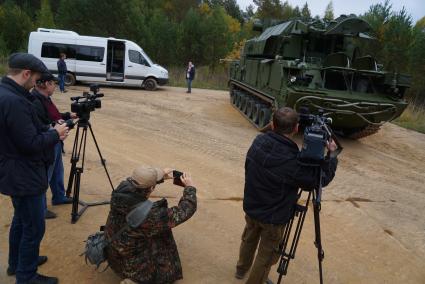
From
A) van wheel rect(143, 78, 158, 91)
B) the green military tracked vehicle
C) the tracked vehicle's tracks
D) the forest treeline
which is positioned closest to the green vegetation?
the forest treeline

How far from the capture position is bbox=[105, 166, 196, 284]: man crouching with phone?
3145 millimetres

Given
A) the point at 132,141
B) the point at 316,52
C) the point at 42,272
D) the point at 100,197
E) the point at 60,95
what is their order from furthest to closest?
the point at 60,95, the point at 316,52, the point at 132,141, the point at 100,197, the point at 42,272

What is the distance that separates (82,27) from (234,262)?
3016 centimetres

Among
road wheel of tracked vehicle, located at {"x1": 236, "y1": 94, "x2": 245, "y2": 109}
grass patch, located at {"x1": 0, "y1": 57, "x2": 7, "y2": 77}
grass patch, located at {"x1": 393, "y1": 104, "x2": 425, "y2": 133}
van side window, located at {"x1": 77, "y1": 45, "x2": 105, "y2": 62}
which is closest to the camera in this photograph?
road wheel of tracked vehicle, located at {"x1": 236, "y1": 94, "x2": 245, "y2": 109}

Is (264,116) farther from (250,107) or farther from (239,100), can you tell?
(239,100)

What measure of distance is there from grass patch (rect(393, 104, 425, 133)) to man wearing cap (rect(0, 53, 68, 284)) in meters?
13.2

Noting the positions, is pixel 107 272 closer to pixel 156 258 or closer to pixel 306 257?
pixel 156 258

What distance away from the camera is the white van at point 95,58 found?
15.9 m

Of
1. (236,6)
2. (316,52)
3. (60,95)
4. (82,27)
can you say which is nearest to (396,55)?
(316,52)

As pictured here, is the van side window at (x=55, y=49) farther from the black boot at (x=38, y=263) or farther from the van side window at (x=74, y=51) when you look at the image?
the black boot at (x=38, y=263)

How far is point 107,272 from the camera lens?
12.3 feet

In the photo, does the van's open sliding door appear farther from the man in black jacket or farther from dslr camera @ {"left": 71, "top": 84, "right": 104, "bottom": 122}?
the man in black jacket

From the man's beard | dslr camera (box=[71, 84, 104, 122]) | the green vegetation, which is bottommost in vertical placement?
dslr camera (box=[71, 84, 104, 122])

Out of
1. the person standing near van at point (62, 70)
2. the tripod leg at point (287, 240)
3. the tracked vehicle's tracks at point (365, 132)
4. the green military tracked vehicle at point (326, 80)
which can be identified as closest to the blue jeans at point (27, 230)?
the tripod leg at point (287, 240)
